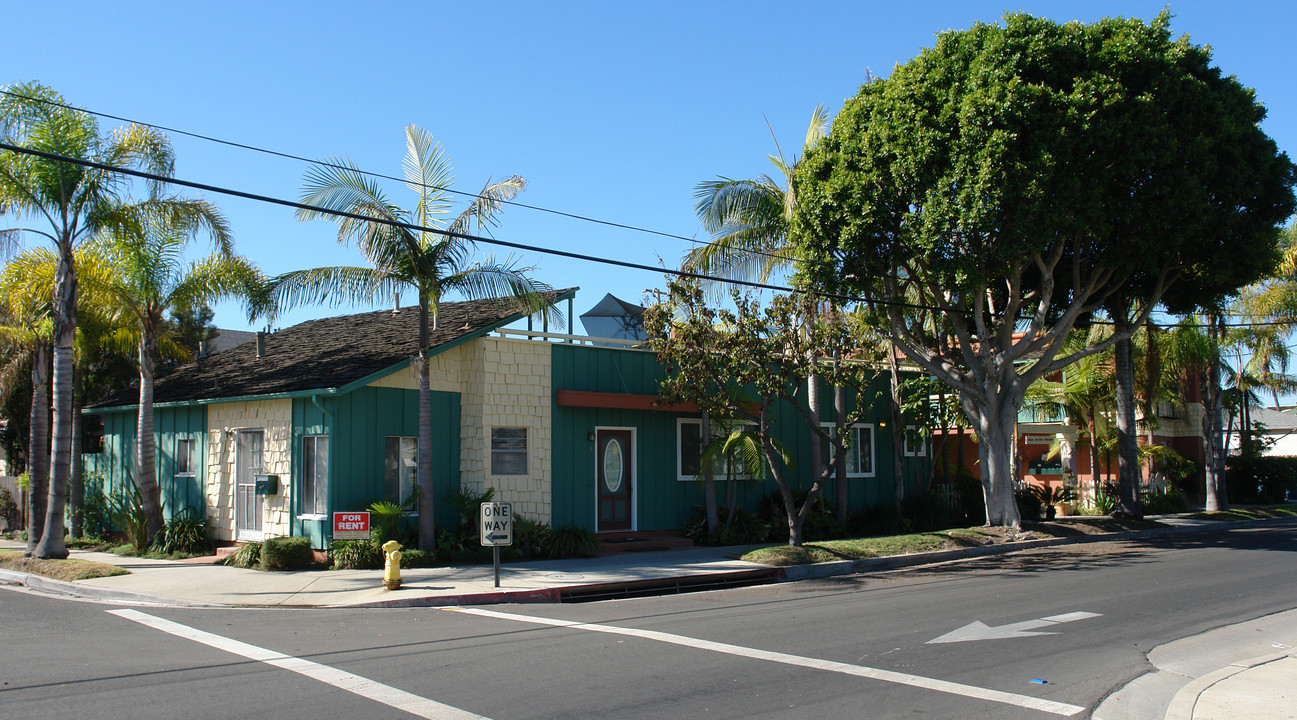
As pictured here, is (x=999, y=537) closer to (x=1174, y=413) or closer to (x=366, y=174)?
(x=366, y=174)

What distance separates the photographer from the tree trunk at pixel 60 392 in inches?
633

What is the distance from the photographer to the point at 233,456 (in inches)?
708

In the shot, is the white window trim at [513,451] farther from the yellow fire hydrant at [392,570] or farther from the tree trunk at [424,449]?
the yellow fire hydrant at [392,570]

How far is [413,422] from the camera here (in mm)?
17141

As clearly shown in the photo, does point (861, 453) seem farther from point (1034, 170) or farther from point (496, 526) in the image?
point (496, 526)

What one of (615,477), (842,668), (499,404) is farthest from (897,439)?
(842,668)

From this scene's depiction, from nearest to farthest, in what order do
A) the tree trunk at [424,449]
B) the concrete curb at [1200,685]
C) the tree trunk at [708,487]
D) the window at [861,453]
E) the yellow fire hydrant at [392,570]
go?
1. the concrete curb at [1200,685]
2. the yellow fire hydrant at [392,570]
3. the tree trunk at [424,449]
4. the tree trunk at [708,487]
5. the window at [861,453]

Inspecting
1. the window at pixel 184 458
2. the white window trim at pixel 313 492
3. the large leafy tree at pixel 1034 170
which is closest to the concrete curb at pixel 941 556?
the large leafy tree at pixel 1034 170

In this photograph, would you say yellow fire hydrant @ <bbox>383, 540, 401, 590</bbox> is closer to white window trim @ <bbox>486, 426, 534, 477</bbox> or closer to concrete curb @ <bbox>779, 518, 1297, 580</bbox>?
white window trim @ <bbox>486, 426, 534, 477</bbox>

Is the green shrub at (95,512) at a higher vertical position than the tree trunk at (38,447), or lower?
lower

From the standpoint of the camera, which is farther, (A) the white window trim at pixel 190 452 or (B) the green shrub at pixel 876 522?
(B) the green shrub at pixel 876 522

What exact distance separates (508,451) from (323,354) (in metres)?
4.73

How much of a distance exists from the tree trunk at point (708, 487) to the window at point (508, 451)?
3.55 meters

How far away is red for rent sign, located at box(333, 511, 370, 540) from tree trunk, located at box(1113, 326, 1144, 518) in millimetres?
18657
